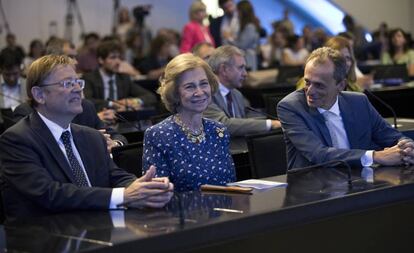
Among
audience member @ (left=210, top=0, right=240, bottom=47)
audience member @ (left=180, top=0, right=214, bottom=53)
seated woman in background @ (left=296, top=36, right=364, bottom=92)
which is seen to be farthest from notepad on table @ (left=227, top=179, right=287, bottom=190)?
audience member @ (left=210, top=0, right=240, bottom=47)

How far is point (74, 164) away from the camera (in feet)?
9.80

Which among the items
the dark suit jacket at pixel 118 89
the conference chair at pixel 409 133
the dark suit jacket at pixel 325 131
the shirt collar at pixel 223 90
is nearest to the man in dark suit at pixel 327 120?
the dark suit jacket at pixel 325 131

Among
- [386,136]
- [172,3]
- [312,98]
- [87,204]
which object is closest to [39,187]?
[87,204]

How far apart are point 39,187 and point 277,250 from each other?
79 centimetres

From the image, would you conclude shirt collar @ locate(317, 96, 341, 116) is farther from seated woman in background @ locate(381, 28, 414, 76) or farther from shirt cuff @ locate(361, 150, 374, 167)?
seated woman in background @ locate(381, 28, 414, 76)

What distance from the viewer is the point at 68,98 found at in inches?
119

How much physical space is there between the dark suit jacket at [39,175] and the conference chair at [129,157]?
1.45 feet

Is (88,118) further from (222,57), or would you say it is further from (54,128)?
(54,128)

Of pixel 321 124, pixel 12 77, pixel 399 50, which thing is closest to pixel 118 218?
pixel 321 124

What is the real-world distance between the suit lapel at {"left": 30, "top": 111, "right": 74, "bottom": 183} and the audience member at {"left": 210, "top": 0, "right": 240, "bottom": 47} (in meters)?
6.87

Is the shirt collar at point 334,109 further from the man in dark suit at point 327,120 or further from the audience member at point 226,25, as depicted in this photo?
the audience member at point 226,25

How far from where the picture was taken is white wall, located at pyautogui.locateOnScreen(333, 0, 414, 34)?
14562mm

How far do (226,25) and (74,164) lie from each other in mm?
7894

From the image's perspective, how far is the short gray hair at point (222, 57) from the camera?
5.28m
